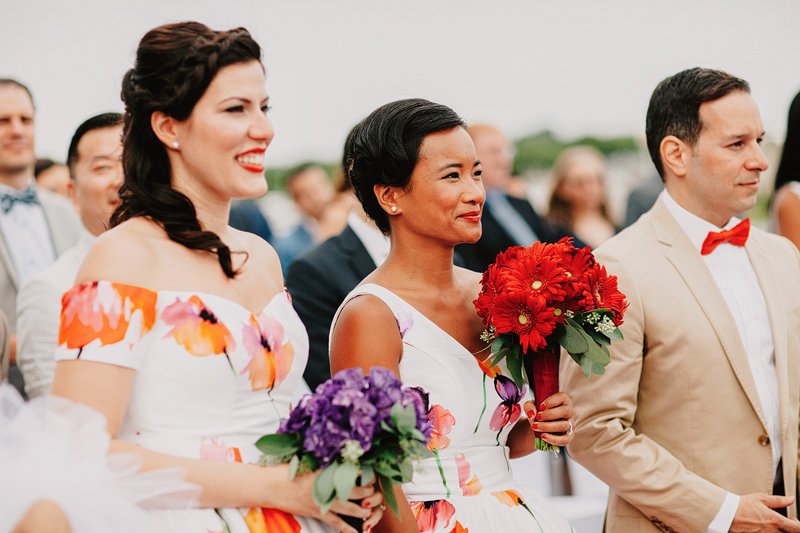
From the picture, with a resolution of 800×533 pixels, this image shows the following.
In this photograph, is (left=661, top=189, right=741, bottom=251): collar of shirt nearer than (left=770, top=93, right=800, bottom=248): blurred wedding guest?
Yes

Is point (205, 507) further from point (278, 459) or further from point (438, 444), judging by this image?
point (438, 444)

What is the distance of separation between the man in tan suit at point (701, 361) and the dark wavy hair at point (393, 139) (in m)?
0.89

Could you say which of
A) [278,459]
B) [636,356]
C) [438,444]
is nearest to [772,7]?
[636,356]

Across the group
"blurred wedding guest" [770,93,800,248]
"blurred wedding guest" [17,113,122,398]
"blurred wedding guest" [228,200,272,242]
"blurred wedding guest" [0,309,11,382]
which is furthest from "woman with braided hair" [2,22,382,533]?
"blurred wedding guest" [228,200,272,242]

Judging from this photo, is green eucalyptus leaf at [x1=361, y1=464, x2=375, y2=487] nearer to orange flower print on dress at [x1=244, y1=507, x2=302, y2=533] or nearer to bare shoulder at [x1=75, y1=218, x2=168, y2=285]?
orange flower print on dress at [x1=244, y1=507, x2=302, y2=533]

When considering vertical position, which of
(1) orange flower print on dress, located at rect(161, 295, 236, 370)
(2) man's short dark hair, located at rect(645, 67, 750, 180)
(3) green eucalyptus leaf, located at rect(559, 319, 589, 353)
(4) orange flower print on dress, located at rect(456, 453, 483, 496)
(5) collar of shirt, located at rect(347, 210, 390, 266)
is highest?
(2) man's short dark hair, located at rect(645, 67, 750, 180)

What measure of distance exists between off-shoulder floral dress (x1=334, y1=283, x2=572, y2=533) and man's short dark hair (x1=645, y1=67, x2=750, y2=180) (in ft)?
4.27

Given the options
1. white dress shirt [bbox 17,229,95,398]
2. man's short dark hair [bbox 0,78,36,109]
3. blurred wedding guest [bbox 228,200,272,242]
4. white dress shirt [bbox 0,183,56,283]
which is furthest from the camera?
blurred wedding guest [bbox 228,200,272,242]

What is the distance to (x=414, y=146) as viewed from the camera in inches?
116

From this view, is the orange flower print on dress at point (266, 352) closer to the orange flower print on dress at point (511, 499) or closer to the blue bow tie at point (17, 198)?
the orange flower print on dress at point (511, 499)

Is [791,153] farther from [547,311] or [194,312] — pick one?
[194,312]

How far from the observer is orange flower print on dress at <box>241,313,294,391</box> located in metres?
2.37

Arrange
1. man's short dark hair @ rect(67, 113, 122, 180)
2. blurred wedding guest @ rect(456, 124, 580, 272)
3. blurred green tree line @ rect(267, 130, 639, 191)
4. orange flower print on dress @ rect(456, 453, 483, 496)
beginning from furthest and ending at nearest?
blurred green tree line @ rect(267, 130, 639, 191)
blurred wedding guest @ rect(456, 124, 580, 272)
man's short dark hair @ rect(67, 113, 122, 180)
orange flower print on dress @ rect(456, 453, 483, 496)

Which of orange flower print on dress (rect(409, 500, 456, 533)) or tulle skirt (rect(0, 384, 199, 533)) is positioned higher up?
tulle skirt (rect(0, 384, 199, 533))
